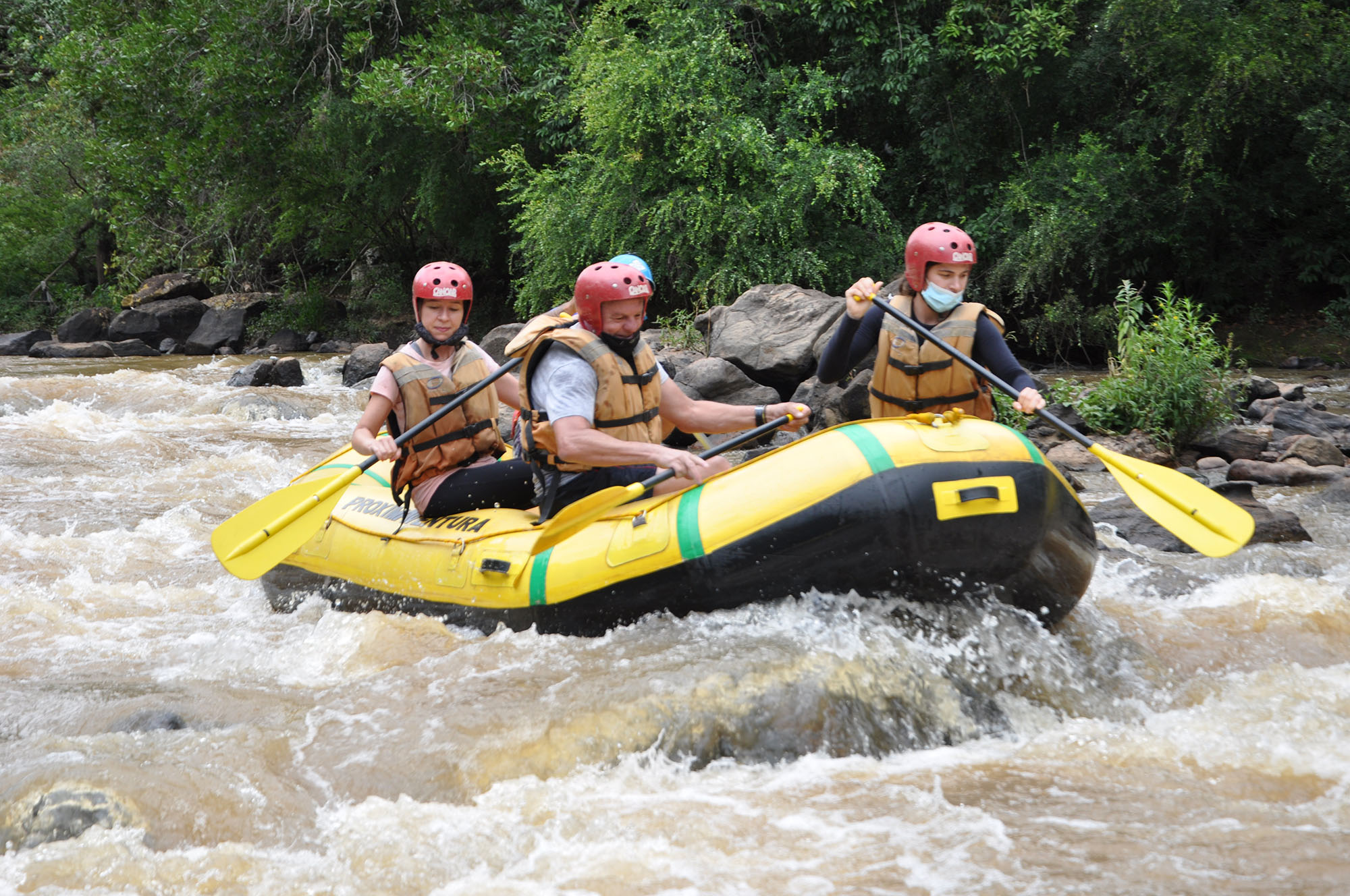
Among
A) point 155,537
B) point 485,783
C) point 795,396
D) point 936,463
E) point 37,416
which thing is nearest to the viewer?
point 485,783

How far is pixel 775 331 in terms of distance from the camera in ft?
28.5

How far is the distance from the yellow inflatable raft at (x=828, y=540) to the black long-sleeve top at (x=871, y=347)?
514 millimetres

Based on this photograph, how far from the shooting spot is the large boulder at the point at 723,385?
804 cm

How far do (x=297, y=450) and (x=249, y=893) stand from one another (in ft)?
20.6

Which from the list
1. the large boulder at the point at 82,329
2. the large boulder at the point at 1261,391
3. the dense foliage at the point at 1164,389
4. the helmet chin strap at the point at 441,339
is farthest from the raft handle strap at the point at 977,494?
the large boulder at the point at 82,329

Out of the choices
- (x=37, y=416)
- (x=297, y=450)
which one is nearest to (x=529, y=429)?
(x=297, y=450)

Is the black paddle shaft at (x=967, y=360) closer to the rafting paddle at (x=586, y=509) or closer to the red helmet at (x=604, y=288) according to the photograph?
the rafting paddle at (x=586, y=509)

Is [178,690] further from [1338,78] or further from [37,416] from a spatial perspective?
[1338,78]

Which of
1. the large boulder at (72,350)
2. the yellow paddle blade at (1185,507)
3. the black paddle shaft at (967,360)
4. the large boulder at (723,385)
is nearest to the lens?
the yellow paddle blade at (1185,507)

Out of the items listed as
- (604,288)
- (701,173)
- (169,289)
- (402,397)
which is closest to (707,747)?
(604,288)

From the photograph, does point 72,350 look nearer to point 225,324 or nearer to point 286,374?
point 225,324

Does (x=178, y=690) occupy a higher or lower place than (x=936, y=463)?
lower

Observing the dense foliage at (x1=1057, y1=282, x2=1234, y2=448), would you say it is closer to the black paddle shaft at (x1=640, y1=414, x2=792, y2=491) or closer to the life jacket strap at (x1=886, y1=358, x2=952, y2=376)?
the life jacket strap at (x1=886, y1=358, x2=952, y2=376)

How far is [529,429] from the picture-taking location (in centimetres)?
377
